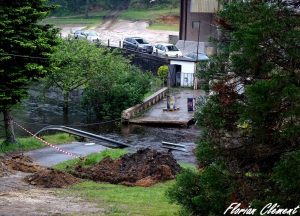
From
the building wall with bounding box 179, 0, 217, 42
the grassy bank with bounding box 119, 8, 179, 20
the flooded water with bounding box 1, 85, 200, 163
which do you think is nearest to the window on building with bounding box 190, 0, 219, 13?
the building wall with bounding box 179, 0, 217, 42

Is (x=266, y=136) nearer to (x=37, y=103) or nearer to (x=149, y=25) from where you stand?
(x=37, y=103)

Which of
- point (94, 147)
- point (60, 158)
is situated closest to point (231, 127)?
point (60, 158)

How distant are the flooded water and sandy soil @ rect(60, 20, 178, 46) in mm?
26043

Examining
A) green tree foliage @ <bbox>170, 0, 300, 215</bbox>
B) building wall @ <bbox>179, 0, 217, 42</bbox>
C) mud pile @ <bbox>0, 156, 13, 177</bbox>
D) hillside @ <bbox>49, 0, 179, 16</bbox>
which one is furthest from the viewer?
hillside @ <bbox>49, 0, 179, 16</bbox>

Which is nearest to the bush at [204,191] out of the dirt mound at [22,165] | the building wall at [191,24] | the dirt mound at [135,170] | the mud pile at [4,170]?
the dirt mound at [135,170]

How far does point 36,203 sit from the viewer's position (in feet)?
47.0

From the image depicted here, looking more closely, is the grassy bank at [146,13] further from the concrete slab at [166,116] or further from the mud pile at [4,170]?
the mud pile at [4,170]

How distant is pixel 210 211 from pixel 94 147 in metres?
18.7

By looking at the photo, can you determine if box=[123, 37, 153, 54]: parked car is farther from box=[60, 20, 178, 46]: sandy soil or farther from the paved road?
the paved road

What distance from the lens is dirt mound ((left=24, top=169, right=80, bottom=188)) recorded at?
18219 mm

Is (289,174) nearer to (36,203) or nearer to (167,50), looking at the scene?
(36,203)

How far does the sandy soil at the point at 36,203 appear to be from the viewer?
13.1m

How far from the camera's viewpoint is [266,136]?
27.6 ft

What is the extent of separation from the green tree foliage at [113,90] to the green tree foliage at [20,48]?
16335 mm
